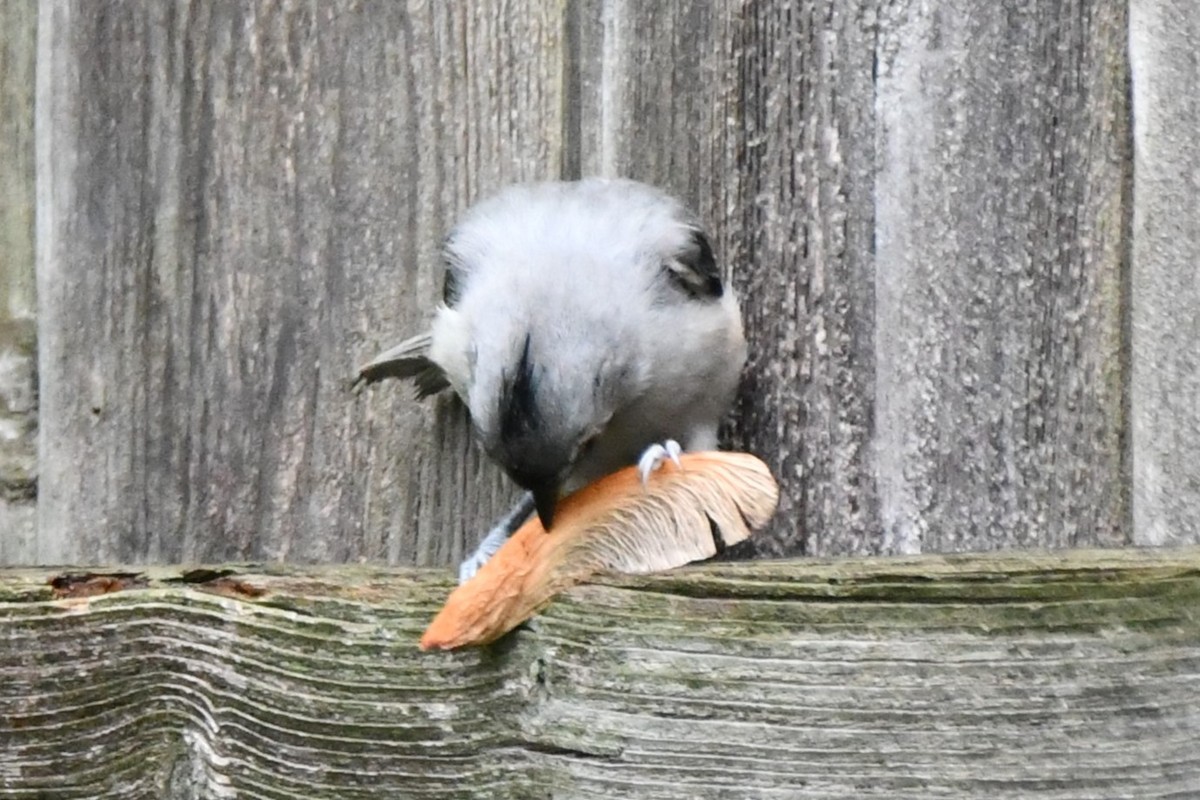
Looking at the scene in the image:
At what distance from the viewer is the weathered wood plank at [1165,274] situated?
1.76 metres

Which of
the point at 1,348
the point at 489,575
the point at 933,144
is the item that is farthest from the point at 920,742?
the point at 1,348

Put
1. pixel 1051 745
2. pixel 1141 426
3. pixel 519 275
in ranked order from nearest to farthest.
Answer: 1. pixel 1051 745
2. pixel 1141 426
3. pixel 519 275

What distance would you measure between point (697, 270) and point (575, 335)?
0.75 feet

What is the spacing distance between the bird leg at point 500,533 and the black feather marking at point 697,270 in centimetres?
45

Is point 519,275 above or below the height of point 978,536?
above

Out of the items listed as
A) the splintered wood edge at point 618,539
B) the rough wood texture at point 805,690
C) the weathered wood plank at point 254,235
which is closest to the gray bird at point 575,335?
the weathered wood plank at point 254,235

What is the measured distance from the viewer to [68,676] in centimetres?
162

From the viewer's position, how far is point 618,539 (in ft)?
4.92

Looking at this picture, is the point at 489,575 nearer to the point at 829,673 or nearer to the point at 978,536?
the point at 829,673

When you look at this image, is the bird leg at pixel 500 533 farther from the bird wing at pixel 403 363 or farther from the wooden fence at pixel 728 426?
the bird wing at pixel 403 363

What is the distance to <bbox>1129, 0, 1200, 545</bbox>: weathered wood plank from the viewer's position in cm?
176

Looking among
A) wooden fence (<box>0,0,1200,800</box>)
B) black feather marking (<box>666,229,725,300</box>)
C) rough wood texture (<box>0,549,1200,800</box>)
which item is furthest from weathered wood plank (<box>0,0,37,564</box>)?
black feather marking (<box>666,229,725,300</box>)

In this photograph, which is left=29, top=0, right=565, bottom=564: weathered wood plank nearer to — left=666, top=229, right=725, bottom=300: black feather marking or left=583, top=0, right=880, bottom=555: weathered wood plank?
left=583, top=0, right=880, bottom=555: weathered wood plank

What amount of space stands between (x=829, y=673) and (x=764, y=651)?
0.23ft
